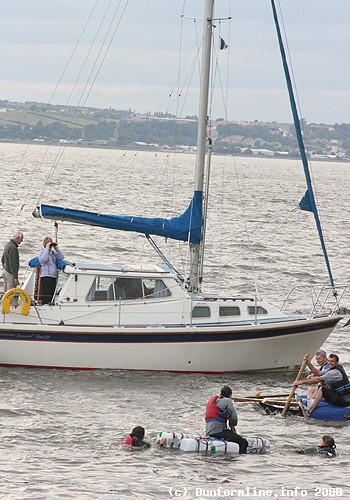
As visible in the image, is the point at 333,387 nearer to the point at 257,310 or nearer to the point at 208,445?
the point at 208,445

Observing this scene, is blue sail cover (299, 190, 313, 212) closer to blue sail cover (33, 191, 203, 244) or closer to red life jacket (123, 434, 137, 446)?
blue sail cover (33, 191, 203, 244)

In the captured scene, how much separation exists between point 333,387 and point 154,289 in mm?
5009

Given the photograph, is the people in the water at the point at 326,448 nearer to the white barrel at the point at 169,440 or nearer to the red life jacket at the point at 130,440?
the white barrel at the point at 169,440

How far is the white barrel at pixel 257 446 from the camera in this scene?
18844mm

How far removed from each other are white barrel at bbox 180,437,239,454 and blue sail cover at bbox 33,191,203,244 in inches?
262

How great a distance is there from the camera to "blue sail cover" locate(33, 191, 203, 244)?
77.9 feet

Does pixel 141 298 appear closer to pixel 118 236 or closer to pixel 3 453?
pixel 3 453

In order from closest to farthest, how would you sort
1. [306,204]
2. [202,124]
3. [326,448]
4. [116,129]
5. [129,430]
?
[326,448]
[129,430]
[202,124]
[306,204]
[116,129]

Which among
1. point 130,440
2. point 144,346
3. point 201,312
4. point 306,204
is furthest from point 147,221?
point 130,440

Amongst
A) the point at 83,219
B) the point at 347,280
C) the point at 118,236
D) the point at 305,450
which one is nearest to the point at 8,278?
the point at 83,219

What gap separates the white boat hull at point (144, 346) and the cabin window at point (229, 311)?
0.79m

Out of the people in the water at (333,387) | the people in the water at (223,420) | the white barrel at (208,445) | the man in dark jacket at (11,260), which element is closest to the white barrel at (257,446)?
the people in the water at (223,420)

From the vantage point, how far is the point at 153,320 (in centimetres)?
2378

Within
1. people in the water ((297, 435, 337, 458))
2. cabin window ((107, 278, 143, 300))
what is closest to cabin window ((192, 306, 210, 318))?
cabin window ((107, 278, 143, 300))
